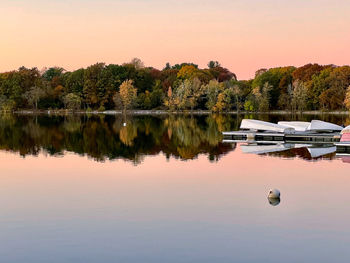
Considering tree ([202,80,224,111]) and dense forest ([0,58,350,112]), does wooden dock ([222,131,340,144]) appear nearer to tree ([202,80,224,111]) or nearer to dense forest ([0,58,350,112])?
dense forest ([0,58,350,112])

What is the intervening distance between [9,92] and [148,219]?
94021 mm

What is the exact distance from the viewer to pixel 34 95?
94.4 meters

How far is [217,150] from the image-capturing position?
89.2ft

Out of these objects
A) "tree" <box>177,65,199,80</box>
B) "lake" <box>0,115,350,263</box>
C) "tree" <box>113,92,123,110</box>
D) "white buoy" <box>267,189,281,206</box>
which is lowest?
"lake" <box>0,115,350,263</box>

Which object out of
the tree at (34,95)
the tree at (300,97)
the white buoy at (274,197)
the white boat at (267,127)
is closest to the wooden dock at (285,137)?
the white boat at (267,127)

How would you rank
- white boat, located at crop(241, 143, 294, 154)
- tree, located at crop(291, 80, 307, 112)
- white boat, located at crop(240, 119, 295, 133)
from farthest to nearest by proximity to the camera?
tree, located at crop(291, 80, 307, 112) → white boat, located at crop(240, 119, 295, 133) → white boat, located at crop(241, 143, 294, 154)

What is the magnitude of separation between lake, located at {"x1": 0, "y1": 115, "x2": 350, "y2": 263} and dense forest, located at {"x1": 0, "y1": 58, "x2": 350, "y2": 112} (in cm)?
5895

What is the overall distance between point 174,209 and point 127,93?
256ft

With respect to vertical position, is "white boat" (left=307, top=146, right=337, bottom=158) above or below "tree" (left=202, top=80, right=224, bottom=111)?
below

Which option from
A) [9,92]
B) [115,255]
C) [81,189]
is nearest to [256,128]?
[81,189]

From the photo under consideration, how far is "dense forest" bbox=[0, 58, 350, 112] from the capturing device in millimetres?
82500

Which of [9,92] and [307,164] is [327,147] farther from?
[9,92]

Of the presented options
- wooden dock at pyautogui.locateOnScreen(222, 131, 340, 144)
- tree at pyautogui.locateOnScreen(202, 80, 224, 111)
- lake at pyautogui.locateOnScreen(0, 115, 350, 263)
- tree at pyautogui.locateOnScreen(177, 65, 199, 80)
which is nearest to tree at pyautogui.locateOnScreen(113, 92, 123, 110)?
tree at pyautogui.locateOnScreen(177, 65, 199, 80)

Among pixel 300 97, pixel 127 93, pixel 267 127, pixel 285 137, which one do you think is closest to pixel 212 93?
pixel 300 97
